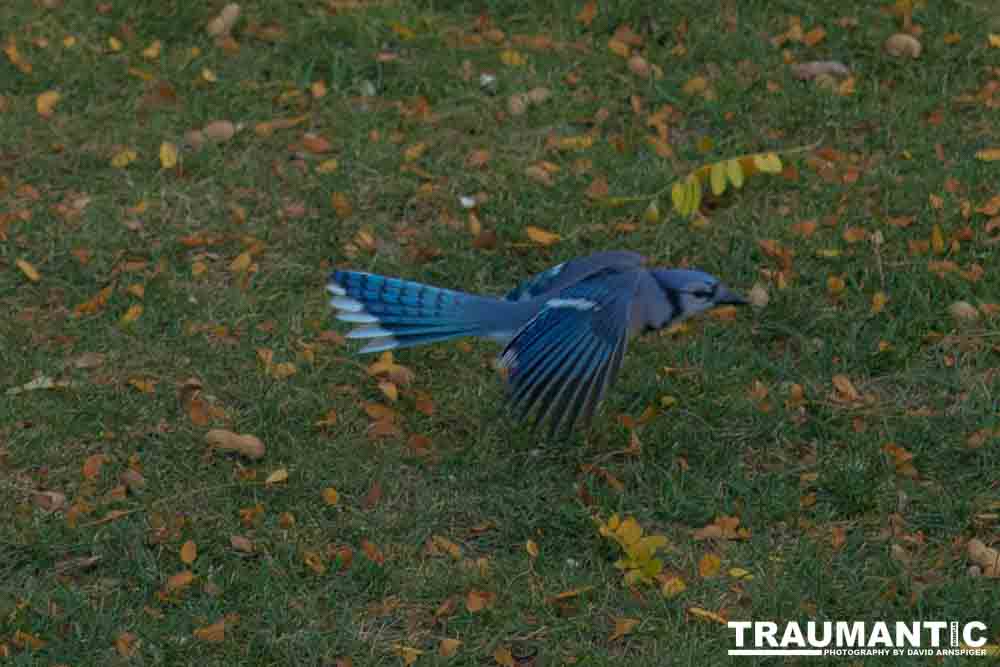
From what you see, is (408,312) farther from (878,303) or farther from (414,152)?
(878,303)

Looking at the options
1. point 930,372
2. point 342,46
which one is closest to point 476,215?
point 342,46

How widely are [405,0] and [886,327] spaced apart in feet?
9.05

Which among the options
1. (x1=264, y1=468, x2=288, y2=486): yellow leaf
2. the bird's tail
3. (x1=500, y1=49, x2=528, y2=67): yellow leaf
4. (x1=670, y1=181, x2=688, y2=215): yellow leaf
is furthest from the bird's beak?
(x1=500, y1=49, x2=528, y2=67): yellow leaf

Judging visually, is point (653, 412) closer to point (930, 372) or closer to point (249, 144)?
point (930, 372)

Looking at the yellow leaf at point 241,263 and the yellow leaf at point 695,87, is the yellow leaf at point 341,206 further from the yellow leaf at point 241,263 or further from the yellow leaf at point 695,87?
the yellow leaf at point 695,87

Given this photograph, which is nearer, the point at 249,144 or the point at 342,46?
the point at 249,144

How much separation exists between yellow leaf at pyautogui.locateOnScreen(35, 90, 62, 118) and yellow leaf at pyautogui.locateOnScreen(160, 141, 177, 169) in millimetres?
569

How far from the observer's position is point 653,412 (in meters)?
4.97

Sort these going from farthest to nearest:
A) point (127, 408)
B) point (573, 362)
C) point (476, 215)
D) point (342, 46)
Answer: point (342, 46) → point (476, 215) → point (127, 408) → point (573, 362)

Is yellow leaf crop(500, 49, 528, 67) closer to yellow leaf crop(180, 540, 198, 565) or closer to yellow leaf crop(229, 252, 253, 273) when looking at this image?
yellow leaf crop(229, 252, 253, 273)

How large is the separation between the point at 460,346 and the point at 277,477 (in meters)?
0.90

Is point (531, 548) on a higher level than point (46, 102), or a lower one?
lower

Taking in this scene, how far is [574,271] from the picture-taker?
4.93 m

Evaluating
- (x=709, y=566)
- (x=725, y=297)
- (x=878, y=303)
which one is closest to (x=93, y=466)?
(x=709, y=566)
